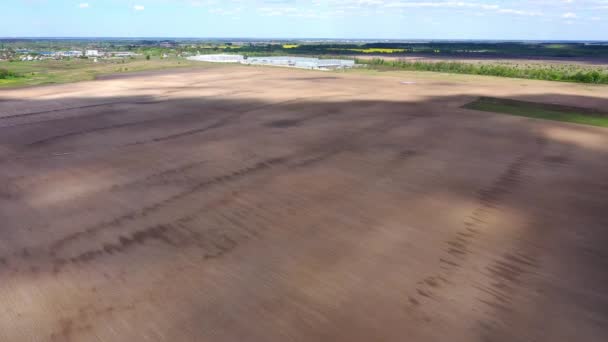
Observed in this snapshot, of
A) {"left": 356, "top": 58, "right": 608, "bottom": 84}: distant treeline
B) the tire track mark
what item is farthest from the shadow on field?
{"left": 356, "top": 58, "right": 608, "bottom": 84}: distant treeline

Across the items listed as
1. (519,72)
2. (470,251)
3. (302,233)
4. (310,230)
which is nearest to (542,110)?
(470,251)

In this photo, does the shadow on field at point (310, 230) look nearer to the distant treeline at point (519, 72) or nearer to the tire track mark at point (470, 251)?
the tire track mark at point (470, 251)

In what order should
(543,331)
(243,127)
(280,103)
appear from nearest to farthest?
1. (543,331)
2. (243,127)
3. (280,103)

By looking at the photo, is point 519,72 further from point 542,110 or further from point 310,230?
point 310,230

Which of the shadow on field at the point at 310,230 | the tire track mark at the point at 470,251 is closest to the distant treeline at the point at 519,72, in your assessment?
the shadow on field at the point at 310,230

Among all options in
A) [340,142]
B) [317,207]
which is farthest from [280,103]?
[317,207]

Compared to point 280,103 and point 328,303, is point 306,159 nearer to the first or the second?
point 328,303
